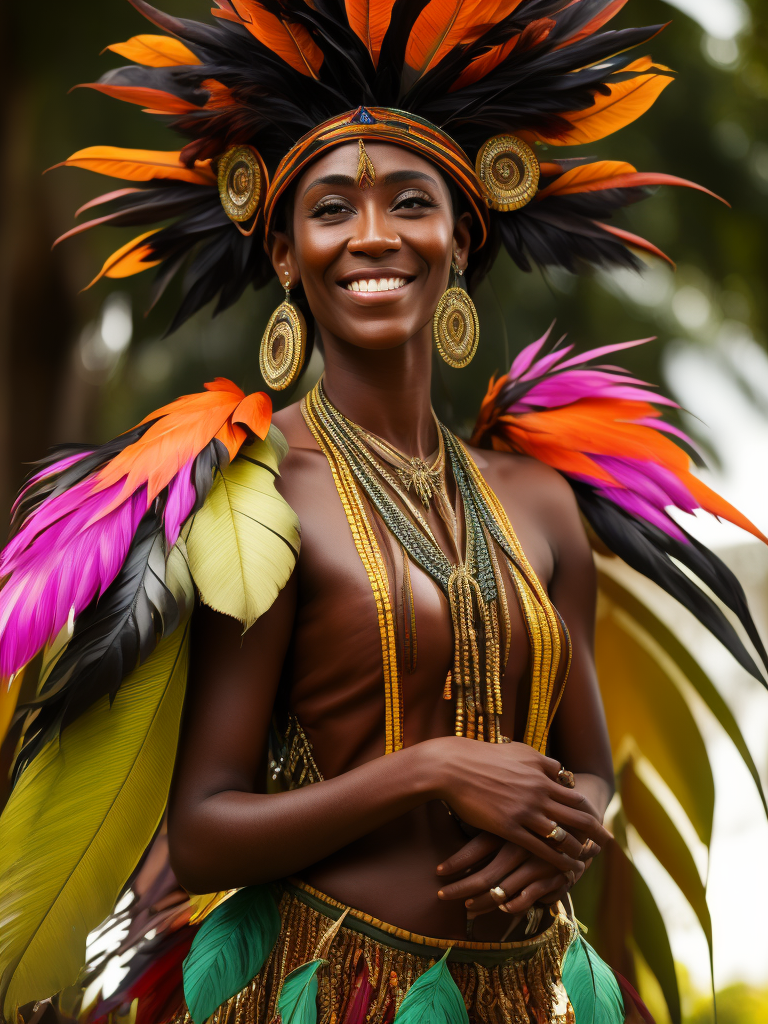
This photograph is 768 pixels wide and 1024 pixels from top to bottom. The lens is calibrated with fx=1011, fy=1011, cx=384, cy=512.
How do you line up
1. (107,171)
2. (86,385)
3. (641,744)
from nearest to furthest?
(107,171) → (641,744) → (86,385)

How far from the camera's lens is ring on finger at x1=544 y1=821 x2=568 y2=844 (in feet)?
5.57

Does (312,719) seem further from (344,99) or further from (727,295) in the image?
(727,295)

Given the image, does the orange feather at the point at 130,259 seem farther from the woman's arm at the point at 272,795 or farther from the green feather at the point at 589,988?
the green feather at the point at 589,988

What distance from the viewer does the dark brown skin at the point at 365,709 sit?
5.54 ft

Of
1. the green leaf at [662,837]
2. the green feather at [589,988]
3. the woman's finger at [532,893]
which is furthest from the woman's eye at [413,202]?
the green leaf at [662,837]

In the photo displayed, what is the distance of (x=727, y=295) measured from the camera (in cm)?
449

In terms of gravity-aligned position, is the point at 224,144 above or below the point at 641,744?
above

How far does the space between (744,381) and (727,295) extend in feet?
2.33

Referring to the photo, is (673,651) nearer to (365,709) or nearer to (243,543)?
(365,709)

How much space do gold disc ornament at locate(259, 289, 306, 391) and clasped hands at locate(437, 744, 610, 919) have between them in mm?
882

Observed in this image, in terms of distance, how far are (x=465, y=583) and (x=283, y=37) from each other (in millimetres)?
1144

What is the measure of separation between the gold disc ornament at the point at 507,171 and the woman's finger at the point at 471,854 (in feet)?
4.39

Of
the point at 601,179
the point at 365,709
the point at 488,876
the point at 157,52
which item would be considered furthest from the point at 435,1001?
the point at 157,52

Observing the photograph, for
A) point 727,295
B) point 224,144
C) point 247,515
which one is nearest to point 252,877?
point 247,515
